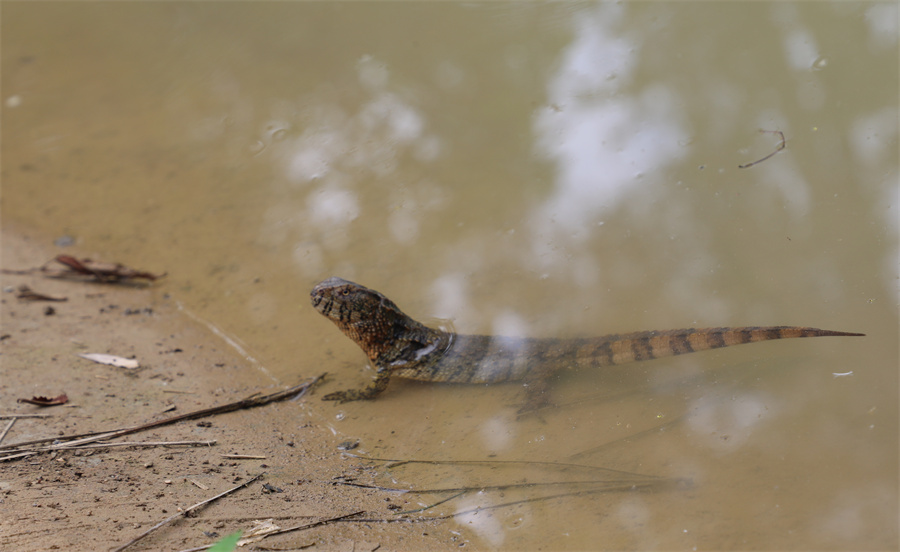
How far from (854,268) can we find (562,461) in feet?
9.09

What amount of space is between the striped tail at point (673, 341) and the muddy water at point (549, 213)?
119 millimetres

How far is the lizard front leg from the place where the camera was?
494 cm

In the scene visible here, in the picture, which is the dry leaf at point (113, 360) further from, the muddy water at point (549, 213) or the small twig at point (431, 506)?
the small twig at point (431, 506)

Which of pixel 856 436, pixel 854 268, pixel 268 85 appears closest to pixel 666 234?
pixel 854 268

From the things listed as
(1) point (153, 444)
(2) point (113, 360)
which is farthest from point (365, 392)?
(2) point (113, 360)

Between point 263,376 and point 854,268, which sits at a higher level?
point 854,268

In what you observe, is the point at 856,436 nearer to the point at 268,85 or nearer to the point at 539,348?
the point at 539,348

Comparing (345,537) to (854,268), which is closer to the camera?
(345,537)

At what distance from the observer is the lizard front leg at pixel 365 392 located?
494cm

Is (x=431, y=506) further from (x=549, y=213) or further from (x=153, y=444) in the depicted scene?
(x=549, y=213)

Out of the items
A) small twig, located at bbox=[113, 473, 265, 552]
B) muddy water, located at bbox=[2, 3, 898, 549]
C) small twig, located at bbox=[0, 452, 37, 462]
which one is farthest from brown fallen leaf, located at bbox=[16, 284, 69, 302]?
small twig, located at bbox=[113, 473, 265, 552]

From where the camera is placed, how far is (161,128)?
27.6 ft

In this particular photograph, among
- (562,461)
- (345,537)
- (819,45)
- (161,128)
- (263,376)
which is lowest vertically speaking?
(345,537)

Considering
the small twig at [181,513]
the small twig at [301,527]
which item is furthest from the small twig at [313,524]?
the small twig at [181,513]
